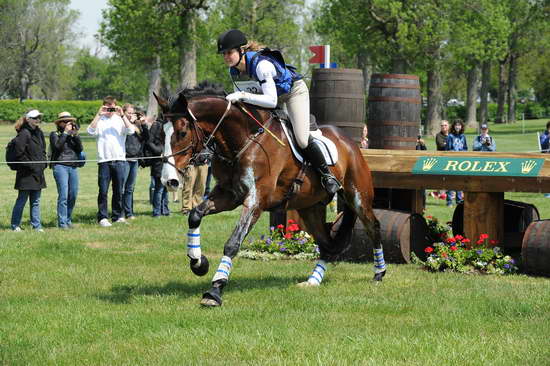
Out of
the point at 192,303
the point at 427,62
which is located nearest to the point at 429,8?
the point at 427,62

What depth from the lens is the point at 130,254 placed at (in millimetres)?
11555

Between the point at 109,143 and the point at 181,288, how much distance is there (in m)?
6.64

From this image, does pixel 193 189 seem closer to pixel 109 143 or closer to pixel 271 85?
pixel 109 143

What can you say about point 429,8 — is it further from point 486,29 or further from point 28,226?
point 28,226

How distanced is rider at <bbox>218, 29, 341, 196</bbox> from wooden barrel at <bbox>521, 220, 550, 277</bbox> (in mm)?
2664

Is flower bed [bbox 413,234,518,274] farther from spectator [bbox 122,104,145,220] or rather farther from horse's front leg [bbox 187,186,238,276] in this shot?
spectator [bbox 122,104,145,220]

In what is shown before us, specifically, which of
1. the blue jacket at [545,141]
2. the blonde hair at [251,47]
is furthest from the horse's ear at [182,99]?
the blue jacket at [545,141]

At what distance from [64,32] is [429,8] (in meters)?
51.7

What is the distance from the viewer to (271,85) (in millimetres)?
8047

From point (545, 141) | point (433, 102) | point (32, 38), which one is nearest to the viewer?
point (545, 141)

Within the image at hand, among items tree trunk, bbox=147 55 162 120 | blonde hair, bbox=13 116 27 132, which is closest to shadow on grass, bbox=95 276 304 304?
blonde hair, bbox=13 116 27 132

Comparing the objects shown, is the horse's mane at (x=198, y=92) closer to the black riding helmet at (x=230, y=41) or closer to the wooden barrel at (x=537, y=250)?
the black riding helmet at (x=230, y=41)

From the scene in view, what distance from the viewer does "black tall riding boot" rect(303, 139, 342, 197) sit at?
8.84 metres

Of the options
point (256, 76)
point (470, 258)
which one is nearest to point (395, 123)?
point (470, 258)
